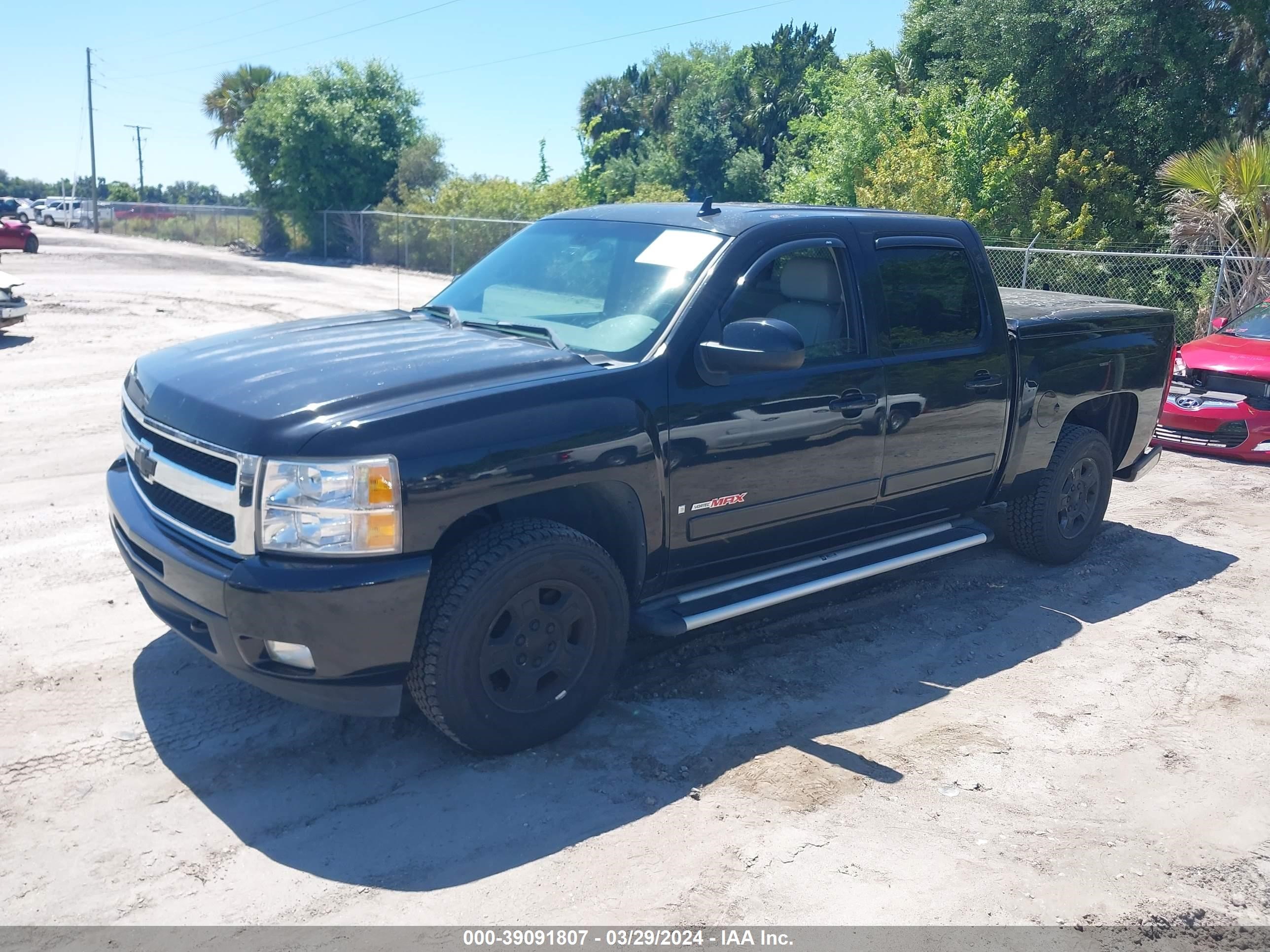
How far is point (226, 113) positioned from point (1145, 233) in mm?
35302

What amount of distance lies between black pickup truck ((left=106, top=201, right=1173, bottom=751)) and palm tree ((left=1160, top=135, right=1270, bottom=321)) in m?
10.7

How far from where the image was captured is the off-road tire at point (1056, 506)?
250 inches

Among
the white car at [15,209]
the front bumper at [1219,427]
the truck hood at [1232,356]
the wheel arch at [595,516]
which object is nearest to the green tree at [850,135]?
the truck hood at [1232,356]

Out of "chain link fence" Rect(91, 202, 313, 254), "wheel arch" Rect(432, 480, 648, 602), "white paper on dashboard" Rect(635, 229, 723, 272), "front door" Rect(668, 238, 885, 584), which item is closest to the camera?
"wheel arch" Rect(432, 480, 648, 602)

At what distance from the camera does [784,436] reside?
466 cm

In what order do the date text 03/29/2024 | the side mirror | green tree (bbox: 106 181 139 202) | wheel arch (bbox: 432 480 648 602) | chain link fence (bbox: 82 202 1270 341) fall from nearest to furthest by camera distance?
the date text 03/29/2024, wheel arch (bbox: 432 480 648 602), the side mirror, chain link fence (bbox: 82 202 1270 341), green tree (bbox: 106 181 139 202)

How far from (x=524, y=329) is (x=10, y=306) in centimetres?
1201

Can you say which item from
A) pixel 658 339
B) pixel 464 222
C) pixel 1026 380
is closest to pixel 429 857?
pixel 658 339

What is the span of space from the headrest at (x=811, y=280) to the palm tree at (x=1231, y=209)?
37.8 ft

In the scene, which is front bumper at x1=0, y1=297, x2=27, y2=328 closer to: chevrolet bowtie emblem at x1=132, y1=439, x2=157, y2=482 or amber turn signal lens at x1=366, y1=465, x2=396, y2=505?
chevrolet bowtie emblem at x1=132, y1=439, x2=157, y2=482

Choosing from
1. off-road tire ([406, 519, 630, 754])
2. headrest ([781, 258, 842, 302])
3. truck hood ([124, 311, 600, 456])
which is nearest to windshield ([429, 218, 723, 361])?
truck hood ([124, 311, 600, 456])

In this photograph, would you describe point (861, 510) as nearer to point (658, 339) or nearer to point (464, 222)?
point (658, 339)

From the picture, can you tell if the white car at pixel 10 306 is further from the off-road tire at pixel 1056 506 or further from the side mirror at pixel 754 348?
the off-road tire at pixel 1056 506

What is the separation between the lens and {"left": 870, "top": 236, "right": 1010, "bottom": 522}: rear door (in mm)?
5199
